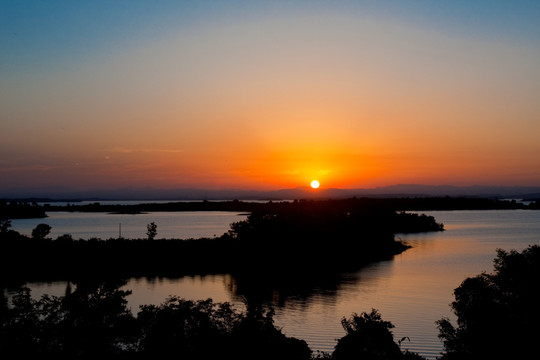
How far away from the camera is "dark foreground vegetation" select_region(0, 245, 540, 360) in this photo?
15.2m

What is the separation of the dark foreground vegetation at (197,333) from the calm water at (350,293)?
7.69 metres

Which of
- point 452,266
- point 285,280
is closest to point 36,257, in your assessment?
point 285,280

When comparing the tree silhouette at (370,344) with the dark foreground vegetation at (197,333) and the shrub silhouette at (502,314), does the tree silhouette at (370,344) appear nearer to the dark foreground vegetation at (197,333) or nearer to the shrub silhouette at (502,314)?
the dark foreground vegetation at (197,333)

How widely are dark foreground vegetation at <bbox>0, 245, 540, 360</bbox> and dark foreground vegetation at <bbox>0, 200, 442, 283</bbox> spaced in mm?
34244

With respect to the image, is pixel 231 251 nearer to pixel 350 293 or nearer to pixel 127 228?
pixel 350 293

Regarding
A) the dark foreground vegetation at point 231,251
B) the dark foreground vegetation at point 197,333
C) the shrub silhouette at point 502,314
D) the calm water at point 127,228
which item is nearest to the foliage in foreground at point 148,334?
the dark foreground vegetation at point 197,333

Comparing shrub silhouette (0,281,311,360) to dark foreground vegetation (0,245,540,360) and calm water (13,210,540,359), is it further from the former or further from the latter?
calm water (13,210,540,359)

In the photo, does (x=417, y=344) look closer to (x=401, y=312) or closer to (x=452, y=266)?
(x=401, y=312)

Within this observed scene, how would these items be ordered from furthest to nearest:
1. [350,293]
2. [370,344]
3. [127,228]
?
1. [127,228]
2. [350,293]
3. [370,344]

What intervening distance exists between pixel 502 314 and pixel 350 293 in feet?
80.9

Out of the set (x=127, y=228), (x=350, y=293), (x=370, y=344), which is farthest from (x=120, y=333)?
(x=127, y=228)

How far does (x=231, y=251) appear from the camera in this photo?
5966 centimetres

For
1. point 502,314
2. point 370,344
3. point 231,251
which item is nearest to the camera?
point 370,344

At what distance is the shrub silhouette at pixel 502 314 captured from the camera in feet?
51.8
